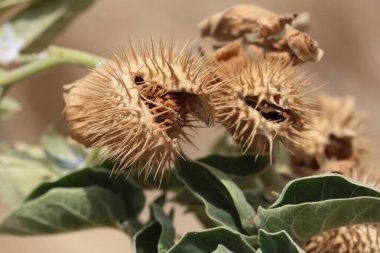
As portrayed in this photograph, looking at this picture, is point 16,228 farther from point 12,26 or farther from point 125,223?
point 12,26

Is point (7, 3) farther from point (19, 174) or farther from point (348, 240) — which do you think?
point (348, 240)

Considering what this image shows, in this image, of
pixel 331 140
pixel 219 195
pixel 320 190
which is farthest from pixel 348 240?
pixel 331 140

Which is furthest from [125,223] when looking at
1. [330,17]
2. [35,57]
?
[330,17]

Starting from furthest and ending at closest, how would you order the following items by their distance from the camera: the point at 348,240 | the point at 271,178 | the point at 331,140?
the point at 331,140 < the point at 271,178 < the point at 348,240

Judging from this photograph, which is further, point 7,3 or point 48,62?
point 7,3

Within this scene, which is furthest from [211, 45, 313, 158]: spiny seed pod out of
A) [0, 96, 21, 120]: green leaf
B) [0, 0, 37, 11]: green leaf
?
[0, 96, 21, 120]: green leaf

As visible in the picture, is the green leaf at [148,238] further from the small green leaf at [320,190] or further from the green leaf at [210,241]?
the small green leaf at [320,190]

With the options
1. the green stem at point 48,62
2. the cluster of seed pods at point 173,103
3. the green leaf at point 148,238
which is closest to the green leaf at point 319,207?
the cluster of seed pods at point 173,103
